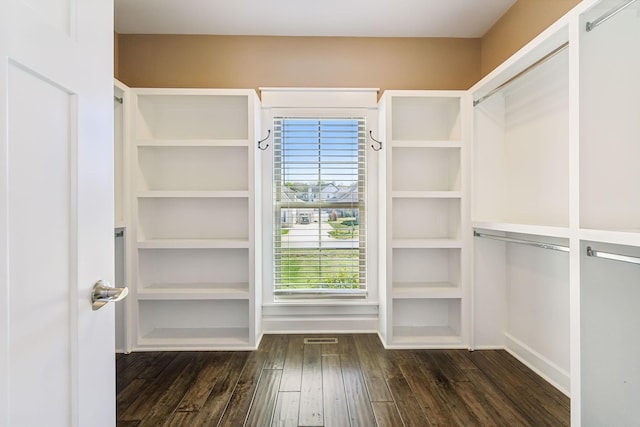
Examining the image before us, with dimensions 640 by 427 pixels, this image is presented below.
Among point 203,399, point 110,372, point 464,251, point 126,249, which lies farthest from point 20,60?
point 464,251

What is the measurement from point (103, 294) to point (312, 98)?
2.36m

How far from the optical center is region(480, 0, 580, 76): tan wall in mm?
1997

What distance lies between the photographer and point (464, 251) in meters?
2.50

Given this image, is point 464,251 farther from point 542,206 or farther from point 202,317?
point 202,317

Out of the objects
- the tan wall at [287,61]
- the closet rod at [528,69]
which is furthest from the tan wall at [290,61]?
the closet rod at [528,69]

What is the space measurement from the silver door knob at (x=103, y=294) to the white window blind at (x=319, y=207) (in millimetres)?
2022

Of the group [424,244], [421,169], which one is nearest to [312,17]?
[421,169]

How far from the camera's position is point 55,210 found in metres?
0.69

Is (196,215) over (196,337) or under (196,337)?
over

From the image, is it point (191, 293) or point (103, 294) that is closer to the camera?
point (103, 294)

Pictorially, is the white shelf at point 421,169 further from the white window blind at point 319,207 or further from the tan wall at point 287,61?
the tan wall at point 287,61

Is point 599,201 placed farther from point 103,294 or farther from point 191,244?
point 191,244

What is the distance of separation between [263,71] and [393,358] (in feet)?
8.24

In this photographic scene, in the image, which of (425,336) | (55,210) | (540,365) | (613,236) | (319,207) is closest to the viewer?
(55,210)
